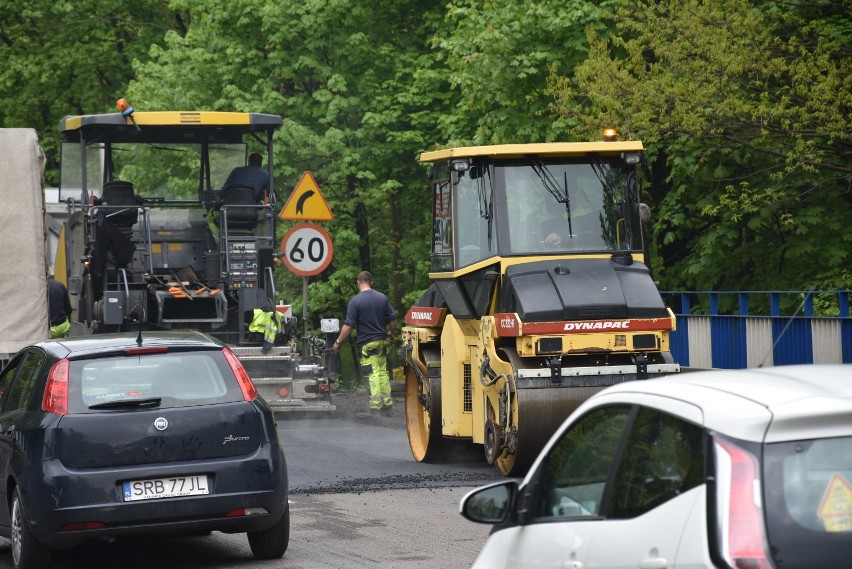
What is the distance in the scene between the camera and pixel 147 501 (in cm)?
835

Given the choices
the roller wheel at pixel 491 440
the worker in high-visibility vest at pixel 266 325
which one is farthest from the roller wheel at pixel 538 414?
the worker in high-visibility vest at pixel 266 325

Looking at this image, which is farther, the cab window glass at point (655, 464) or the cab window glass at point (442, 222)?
the cab window glass at point (442, 222)

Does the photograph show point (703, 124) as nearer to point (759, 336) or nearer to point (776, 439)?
point (759, 336)

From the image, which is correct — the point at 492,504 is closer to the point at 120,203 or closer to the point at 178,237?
the point at 120,203

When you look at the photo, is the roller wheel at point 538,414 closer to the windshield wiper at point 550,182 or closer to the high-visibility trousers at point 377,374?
the windshield wiper at point 550,182

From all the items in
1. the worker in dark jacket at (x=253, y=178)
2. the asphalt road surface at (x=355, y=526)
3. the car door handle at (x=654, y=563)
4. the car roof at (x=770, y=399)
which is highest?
the worker in dark jacket at (x=253, y=178)

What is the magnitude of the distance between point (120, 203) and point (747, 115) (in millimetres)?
7683

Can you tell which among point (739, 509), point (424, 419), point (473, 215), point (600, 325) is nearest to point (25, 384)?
point (600, 325)

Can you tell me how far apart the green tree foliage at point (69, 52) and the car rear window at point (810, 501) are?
3466cm

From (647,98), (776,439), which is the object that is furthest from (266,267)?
(776,439)

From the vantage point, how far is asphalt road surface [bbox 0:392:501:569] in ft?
29.6

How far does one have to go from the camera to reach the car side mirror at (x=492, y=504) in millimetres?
4898

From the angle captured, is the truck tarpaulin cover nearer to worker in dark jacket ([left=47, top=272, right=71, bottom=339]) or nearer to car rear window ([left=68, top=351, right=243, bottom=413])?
worker in dark jacket ([left=47, top=272, right=71, bottom=339])

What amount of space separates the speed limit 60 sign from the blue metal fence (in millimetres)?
4619
